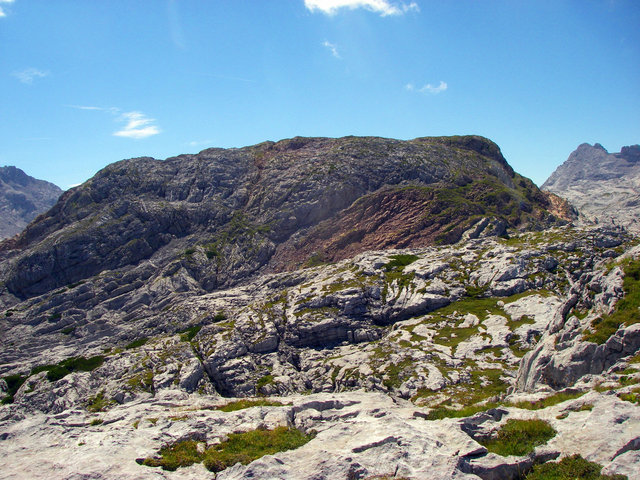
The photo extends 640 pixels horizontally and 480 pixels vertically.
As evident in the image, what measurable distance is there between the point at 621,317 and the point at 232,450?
974 inches

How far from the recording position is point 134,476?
1734 cm

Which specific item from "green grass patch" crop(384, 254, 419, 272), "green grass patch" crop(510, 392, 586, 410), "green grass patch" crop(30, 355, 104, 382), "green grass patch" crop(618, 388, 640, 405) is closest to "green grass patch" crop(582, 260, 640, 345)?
"green grass patch" crop(510, 392, 586, 410)

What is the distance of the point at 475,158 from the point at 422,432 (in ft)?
482

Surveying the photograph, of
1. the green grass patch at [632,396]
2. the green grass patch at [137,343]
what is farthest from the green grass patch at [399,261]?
the green grass patch at [632,396]

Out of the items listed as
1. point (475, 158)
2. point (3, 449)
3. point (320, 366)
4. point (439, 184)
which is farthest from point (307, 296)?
point (475, 158)

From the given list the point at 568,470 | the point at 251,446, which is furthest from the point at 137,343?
the point at 568,470

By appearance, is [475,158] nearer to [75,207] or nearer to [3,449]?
[75,207]

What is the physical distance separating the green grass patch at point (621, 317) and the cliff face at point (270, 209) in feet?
253

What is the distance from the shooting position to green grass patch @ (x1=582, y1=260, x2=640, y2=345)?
85.1ft

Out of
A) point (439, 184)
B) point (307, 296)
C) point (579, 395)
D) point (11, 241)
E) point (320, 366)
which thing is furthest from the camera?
point (11, 241)

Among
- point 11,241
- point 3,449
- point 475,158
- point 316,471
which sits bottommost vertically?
point 3,449

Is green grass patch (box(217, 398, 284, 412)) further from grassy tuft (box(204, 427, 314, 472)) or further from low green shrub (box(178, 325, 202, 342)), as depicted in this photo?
low green shrub (box(178, 325, 202, 342))

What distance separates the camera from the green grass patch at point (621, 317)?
2595cm

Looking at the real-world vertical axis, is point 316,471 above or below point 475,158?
below
